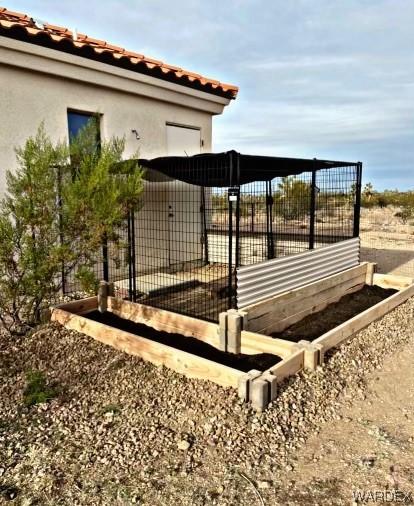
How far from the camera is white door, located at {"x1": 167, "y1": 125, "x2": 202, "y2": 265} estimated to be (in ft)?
27.3

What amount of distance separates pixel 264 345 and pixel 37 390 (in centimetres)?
219

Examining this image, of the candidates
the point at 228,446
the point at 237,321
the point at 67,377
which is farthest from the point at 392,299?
the point at 67,377

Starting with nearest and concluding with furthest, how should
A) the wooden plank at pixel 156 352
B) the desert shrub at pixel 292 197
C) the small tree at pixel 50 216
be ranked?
the wooden plank at pixel 156 352 < the small tree at pixel 50 216 < the desert shrub at pixel 292 197

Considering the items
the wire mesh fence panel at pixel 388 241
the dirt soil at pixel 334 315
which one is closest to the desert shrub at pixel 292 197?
the dirt soil at pixel 334 315

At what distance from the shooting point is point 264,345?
13.6ft

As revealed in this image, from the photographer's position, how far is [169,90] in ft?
26.0

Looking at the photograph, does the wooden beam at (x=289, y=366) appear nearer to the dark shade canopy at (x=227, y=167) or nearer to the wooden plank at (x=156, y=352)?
the wooden plank at (x=156, y=352)

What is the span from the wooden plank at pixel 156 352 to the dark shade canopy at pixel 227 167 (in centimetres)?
195

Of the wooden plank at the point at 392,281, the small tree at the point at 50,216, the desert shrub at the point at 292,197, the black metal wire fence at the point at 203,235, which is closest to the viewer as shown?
the small tree at the point at 50,216

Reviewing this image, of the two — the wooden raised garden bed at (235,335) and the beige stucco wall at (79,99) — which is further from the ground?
the beige stucco wall at (79,99)

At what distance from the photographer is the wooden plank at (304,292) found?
4.78 metres

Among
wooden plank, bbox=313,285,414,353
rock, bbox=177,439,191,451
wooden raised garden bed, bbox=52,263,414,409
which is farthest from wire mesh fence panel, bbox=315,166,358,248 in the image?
rock, bbox=177,439,191,451

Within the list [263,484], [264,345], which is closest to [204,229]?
[264,345]

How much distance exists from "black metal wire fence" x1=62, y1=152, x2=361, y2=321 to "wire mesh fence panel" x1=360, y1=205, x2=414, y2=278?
64.7 inches
